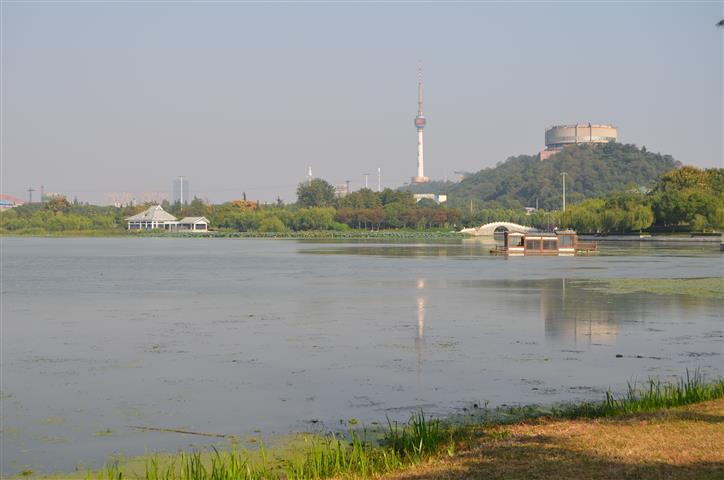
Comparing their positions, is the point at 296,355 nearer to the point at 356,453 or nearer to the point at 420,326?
the point at 420,326

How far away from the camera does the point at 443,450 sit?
13.1 meters

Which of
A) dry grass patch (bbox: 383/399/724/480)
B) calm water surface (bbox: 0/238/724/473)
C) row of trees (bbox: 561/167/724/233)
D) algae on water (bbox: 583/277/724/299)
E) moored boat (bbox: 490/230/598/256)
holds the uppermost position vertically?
row of trees (bbox: 561/167/724/233)

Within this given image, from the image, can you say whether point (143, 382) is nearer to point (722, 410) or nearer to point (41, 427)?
point (41, 427)

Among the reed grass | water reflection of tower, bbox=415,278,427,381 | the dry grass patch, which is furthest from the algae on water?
the dry grass patch

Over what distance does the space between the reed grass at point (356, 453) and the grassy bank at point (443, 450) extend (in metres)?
0.01

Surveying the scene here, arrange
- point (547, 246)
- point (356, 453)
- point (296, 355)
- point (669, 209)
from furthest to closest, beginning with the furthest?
1. point (669, 209)
2. point (547, 246)
3. point (296, 355)
4. point (356, 453)

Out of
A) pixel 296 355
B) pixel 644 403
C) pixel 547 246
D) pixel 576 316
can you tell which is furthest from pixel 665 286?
pixel 547 246

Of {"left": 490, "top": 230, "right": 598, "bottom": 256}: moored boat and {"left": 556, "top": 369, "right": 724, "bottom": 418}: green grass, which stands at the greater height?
{"left": 490, "top": 230, "right": 598, "bottom": 256}: moored boat

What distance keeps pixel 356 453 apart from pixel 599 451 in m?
3.30

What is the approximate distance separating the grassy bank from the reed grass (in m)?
0.01

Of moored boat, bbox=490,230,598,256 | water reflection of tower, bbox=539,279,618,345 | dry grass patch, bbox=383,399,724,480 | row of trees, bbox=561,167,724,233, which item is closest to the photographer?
dry grass patch, bbox=383,399,724,480

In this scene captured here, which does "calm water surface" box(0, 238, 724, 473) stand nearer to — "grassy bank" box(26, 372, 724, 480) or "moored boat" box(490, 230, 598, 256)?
"grassy bank" box(26, 372, 724, 480)

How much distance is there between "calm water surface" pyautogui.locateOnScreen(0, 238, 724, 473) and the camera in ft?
55.7

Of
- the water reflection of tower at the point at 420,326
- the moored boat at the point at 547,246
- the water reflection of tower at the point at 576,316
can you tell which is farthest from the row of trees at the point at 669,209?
the water reflection of tower at the point at 576,316
